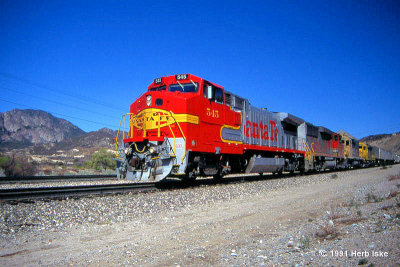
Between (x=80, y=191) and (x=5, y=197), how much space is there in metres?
1.96

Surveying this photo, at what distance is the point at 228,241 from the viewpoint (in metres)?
4.52

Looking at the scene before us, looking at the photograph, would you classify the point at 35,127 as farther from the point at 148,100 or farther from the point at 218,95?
the point at 218,95

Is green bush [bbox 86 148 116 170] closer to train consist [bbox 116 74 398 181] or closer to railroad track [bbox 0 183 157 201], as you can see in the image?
train consist [bbox 116 74 398 181]

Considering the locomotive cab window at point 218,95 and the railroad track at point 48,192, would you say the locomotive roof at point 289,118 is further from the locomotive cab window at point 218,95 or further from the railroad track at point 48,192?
the railroad track at point 48,192

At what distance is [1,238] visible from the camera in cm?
488

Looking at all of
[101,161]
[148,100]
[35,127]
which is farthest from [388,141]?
[35,127]

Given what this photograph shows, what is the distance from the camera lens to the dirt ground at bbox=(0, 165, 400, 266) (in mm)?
3480

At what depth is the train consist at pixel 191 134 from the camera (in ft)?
33.2

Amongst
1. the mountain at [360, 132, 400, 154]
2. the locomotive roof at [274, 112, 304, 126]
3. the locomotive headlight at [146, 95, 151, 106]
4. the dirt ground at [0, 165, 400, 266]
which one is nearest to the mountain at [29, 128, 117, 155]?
the locomotive roof at [274, 112, 304, 126]

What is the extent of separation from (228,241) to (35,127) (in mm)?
151853

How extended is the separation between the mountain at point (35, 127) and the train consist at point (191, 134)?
4735 inches

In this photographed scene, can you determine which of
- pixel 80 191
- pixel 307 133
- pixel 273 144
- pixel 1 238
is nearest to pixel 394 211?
pixel 1 238

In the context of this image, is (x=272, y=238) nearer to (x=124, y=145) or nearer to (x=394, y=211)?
(x=394, y=211)

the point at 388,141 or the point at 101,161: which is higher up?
the point at 388,141
